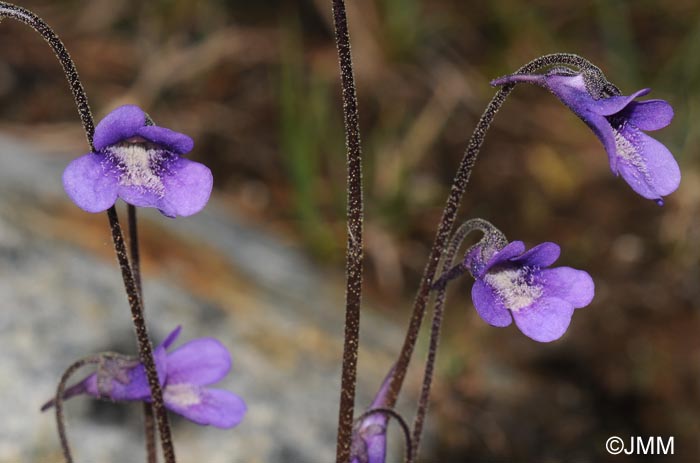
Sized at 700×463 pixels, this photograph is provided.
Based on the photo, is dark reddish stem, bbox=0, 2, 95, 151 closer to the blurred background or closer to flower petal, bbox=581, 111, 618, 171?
flower petal, bbox=581, 111, 618, 171

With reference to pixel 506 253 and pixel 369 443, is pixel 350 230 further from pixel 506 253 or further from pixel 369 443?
pixel 369 443

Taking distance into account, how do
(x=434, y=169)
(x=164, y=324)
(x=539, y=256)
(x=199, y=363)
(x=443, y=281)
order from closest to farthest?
(x=539, y=256), (x=443, y=281), (x=199, y=363), (x=164, y=324), (x=434, y=169)

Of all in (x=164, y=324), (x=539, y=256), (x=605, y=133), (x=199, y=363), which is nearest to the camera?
(x=605, y=133)

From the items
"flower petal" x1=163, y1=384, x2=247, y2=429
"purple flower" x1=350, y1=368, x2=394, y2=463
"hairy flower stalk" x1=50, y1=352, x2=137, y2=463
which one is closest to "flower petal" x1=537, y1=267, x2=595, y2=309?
"purple flower" x1=350, y1=368, x2=394, y2=463

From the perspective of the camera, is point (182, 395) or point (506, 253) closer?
point (506, 253)

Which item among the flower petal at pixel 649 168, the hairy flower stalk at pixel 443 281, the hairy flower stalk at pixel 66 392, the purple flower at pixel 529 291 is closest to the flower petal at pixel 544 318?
the purple flower at pixel 529 291

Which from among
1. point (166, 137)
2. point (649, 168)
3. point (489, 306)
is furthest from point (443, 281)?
point (166, 137)
